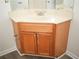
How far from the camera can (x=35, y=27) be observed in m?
2.35

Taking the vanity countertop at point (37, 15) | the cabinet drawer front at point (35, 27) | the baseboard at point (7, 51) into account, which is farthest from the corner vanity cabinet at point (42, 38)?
the baseboard at point (7, 51)

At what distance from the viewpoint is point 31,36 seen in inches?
96.0

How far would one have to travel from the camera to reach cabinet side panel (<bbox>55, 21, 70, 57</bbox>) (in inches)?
90.9

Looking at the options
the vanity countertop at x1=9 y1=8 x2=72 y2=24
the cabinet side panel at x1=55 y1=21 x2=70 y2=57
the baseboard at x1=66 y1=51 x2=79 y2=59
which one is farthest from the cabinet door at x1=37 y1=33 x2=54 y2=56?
the baseboard at x1=66 y1=51 x2=79 y2=59

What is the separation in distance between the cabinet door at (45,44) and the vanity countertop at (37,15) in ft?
0.93

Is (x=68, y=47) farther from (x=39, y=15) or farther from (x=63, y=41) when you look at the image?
(x=39, y=15)

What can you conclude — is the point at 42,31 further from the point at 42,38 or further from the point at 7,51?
the point at 7,51

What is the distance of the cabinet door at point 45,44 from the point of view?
7.77 ft

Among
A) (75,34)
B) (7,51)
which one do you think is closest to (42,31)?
(75,34)

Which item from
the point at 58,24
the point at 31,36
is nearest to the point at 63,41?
the point at 58,24

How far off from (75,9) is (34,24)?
30.1 inches

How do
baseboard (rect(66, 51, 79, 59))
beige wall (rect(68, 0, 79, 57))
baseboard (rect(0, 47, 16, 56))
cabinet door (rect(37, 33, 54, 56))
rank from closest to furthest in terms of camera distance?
1. beige wall (rect(68, 0, 79, 57))
2. cabinet door (rect(37, 33, 54, 56))
3. baseboard (rect(66, 51, 79, 59))
4. baseboard (rect(0, 47, 16, 56))

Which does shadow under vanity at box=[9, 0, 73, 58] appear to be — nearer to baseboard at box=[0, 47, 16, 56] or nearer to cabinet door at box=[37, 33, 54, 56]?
cabinet door at box=[37, 33, 54, 56]

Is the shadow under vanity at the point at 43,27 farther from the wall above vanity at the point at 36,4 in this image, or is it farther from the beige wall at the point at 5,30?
the beige wall at the point at 5,30
